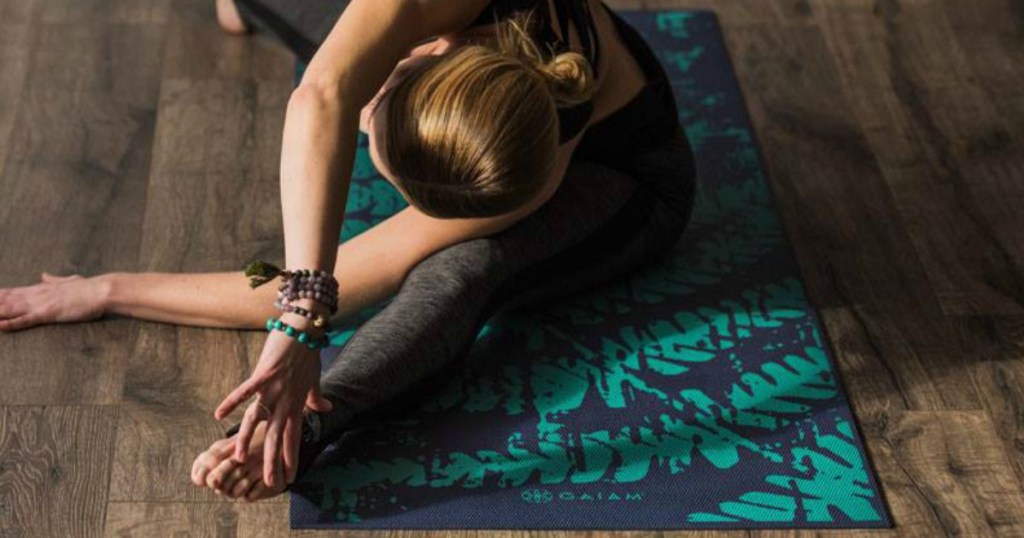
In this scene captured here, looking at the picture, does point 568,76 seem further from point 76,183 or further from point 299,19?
point 76,183

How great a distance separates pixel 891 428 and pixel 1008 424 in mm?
175

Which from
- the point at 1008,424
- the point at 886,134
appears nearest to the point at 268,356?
the point at 1008,424

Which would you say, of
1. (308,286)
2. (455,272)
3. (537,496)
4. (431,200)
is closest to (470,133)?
(431,200)

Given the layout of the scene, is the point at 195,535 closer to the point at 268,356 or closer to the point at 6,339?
the point at 268,356

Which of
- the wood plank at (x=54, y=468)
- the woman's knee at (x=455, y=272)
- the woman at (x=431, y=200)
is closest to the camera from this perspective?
the woman at (x=431, y=200)

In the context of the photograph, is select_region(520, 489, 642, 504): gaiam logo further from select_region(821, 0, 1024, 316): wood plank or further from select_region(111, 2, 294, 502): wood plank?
select_region(821, 0, 1024, 316): wood plank

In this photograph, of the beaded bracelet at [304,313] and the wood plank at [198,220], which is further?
the wood plank at [198,220]

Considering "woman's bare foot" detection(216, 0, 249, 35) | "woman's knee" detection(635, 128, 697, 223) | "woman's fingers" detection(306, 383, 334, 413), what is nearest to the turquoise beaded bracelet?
"woman's fingers" detection(306, 383, 334, 413)

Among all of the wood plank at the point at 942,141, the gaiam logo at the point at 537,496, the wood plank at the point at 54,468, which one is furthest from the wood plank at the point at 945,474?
the wood plank at the point at 54,468

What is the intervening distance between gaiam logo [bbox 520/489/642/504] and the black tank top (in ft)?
1.54

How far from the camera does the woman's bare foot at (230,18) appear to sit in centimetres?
319

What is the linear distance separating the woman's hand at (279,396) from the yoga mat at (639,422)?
0.14 m

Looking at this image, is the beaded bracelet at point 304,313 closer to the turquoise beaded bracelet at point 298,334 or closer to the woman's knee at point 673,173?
the turquoise beaded bracelet at point 298,334

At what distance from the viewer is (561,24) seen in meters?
2.26
